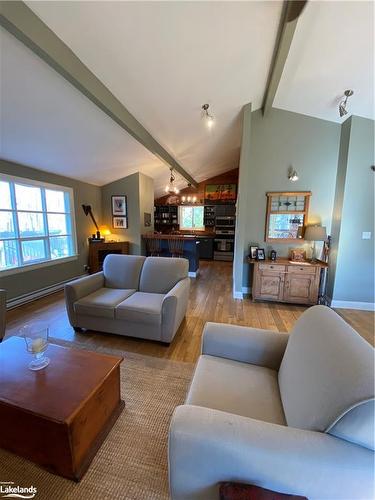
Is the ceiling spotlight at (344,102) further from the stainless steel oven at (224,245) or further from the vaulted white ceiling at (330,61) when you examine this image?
the stainless steel oven at (224,245)

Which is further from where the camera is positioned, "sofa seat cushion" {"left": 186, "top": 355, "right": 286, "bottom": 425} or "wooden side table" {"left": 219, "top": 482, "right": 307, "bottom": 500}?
"sofa seat cushion" {"left": 186, "top": 355, "right": 286, "bottom": 425}

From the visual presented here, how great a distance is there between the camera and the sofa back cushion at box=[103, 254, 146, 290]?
9.64 ft

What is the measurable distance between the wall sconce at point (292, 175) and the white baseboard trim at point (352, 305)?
2138 mm

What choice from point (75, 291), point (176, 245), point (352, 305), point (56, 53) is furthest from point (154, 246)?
point (352, 305)

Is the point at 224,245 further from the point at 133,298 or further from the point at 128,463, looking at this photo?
the point at 128,463

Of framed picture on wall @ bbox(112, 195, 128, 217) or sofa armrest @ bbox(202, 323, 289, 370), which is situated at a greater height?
framed picture on wall @ bbox(112, 195, 128, 217)

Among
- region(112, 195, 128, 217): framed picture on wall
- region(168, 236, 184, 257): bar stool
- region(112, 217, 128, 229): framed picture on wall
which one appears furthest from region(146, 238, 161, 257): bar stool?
region(112, 195, 128, 217): framed picture on wall

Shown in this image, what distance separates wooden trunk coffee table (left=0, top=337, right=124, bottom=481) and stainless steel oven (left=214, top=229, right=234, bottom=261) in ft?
21.0

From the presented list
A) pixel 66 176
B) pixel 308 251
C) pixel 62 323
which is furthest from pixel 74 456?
pixel 66 176

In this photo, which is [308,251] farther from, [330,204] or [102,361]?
[102,361]

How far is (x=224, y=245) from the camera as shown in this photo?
7.63 metres

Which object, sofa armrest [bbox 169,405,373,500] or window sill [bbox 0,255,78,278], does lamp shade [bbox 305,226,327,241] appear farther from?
window sill [bbox 0,255,78,278]

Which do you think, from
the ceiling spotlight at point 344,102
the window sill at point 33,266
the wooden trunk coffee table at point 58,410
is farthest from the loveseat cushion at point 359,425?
the window sill at point 33,266

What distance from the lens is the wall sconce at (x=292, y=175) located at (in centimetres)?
364
